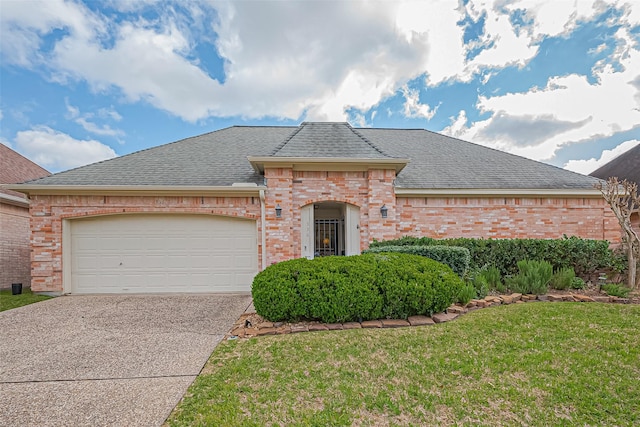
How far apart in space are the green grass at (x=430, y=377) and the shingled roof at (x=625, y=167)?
13959 millimetres

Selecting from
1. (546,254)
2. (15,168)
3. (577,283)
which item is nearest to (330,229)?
(546,254)

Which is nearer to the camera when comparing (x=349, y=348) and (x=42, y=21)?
(x=349, y=348)

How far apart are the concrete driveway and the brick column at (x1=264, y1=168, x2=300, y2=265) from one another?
175 centimetres

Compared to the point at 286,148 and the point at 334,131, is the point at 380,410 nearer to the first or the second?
the point at 286,148

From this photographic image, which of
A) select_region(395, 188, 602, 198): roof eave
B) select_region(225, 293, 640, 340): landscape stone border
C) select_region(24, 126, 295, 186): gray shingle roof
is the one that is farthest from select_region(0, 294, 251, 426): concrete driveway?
select_region(395, 188, 602, 198): roof eave

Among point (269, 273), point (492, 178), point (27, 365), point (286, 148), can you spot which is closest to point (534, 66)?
point (492, 178)

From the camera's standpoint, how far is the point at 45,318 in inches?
223

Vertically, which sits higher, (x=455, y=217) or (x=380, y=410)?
(x=455, y=217)

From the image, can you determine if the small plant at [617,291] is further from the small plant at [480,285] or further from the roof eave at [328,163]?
the roof eave at [328,163]

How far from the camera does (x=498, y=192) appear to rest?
335 inches

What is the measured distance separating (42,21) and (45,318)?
8.99 metres

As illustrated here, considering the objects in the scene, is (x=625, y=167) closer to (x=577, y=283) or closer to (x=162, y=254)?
(x=577, y=283)

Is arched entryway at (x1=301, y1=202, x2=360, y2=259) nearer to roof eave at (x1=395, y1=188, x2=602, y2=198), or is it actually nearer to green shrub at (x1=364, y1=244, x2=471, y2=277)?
roof eave at (x1=395, y1=188, x2=602, y2=198)

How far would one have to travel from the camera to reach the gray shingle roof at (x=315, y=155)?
8.28 meters
